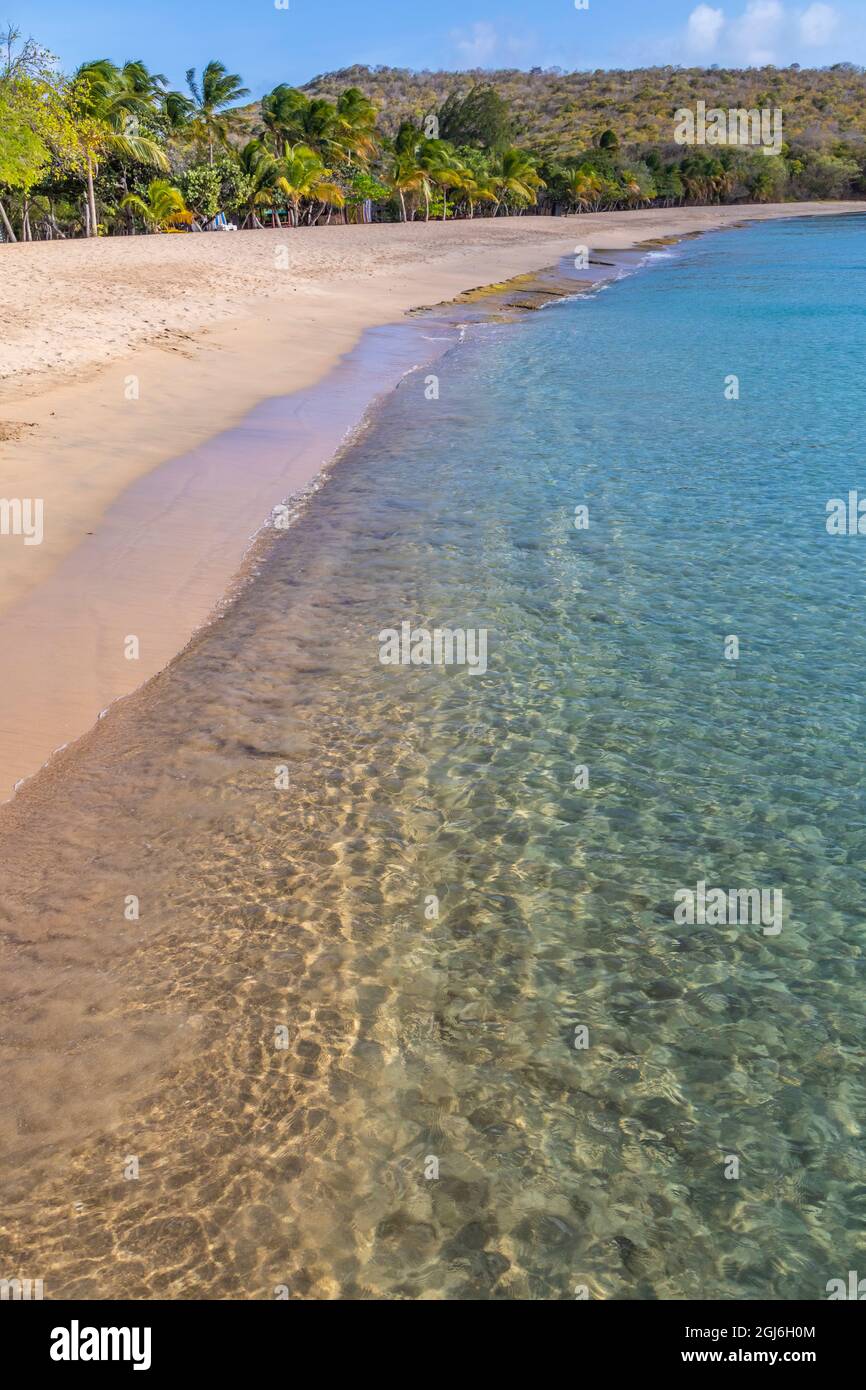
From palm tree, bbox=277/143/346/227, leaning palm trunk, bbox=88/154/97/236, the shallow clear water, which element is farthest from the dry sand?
palm tree, bbox=277/143/346/227

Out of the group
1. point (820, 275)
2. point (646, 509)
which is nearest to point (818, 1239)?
point (646, 509)

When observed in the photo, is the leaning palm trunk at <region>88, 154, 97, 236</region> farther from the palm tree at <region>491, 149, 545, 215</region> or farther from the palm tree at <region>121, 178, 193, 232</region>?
the palm tree at <region>491, 149, 545, 215</region>

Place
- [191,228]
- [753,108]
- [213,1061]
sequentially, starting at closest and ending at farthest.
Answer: [213,1061], [191,228], [753,108]

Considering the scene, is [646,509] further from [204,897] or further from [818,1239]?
[818,1239]

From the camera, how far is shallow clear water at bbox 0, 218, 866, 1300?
3605 mm

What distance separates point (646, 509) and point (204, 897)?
7884 millimetres

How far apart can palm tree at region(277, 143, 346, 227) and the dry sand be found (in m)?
25.0

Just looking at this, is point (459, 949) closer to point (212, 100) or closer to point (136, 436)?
point (136, 436)

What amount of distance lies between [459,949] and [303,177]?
58953 millimetres

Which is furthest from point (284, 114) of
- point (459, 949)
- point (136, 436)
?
point (459, 949)

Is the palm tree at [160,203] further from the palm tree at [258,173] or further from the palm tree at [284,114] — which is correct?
the palm tree at [284,114]

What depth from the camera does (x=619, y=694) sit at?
24.3ft

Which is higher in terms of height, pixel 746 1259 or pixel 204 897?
pixel 204 897
